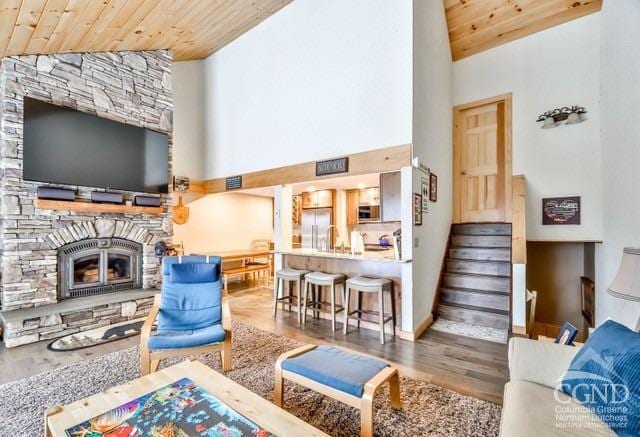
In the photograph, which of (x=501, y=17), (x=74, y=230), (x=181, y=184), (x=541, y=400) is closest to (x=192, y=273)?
(x=74, y=230)

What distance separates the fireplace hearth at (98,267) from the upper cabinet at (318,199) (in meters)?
3.51

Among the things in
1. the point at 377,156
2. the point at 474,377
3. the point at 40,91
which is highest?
the point at 40,91

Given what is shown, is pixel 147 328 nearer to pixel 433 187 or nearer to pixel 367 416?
pixel 367 416

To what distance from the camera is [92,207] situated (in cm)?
408

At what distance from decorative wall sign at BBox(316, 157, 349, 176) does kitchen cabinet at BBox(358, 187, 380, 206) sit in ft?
7.07

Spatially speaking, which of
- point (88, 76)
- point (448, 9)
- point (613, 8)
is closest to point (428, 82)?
point (448, 9)

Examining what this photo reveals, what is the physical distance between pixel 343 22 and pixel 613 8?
3.25 m

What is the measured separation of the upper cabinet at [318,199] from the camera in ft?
21.6

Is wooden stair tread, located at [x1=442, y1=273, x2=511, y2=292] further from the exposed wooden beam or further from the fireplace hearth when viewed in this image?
the fireplace hearth

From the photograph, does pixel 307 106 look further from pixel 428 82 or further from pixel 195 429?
pixel 195 429

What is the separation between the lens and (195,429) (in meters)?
1.35

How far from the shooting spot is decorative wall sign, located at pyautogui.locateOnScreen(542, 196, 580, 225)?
4.56m

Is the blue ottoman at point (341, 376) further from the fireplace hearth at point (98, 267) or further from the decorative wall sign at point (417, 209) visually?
the fireplace hearth at point (98, 267)

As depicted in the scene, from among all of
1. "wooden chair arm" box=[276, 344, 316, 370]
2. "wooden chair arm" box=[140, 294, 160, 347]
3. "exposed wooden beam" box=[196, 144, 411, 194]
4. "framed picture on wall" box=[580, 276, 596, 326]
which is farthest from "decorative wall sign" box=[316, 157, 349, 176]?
"framed picture on wall" box=[580, 276, 596, 326]
